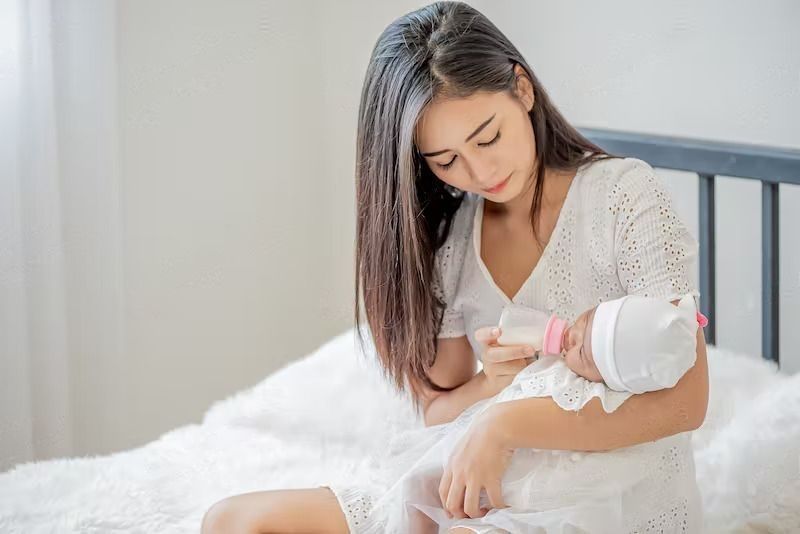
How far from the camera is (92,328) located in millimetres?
2121

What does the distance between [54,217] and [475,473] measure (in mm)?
1185

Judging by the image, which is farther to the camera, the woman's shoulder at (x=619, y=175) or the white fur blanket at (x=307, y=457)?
the white fur blanket at (x=307, y=457)

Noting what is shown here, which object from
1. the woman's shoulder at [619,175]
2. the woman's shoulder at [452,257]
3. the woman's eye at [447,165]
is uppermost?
the woman's eye at [447,165]

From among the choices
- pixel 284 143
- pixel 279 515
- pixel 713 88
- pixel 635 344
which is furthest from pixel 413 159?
pixel 284 143

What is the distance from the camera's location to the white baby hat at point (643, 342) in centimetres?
109

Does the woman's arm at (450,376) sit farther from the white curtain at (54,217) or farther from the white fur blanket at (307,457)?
the white curtain at (54,217)

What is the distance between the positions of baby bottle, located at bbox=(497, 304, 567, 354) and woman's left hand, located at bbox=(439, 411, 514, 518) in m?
0.10

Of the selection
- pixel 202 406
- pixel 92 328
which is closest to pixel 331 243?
pixel 202 406

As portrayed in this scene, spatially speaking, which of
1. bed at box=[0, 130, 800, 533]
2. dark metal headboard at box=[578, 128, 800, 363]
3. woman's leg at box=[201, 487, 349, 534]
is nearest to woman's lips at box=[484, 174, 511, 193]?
bed at box=[0, 130, 800, 533]

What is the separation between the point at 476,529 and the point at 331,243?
5.65ft

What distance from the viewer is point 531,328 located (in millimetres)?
1262

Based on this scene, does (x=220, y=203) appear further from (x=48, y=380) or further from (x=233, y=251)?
(x=48, y=380)

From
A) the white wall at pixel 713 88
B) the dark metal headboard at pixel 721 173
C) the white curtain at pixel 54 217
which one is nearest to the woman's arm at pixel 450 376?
the dark metal headboard at pixel 721 173

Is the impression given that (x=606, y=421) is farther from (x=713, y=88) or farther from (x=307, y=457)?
(x=713, y=88)
